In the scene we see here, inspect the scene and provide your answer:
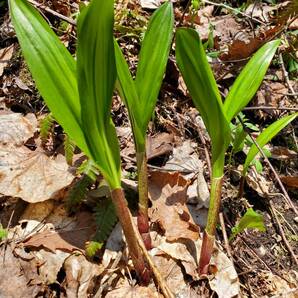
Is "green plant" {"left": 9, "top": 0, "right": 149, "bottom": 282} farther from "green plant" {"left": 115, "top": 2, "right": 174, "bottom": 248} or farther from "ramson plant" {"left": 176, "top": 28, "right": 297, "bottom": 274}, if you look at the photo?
"ramson plant" {"left": 176, "top": 28, "right": 297, "bottom": 274}

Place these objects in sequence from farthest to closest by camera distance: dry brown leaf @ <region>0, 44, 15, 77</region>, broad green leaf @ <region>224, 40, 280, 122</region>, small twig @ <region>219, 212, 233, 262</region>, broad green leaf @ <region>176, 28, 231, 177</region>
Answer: dry brown leaf @ <region>0, 44, 15, 77</region> → small twig @ <region>219, 212, 233, 262</region> → broad green leaf @ <region>224, 40, 280, 122</region> → broad green leaf @ <region>176, 28, 231, 177</region>

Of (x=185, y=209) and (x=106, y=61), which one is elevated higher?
(x=106, y=61)

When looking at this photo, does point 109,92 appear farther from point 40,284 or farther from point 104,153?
point 40,284

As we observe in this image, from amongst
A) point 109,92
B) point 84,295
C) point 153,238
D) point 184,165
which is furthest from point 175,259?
point 109,92

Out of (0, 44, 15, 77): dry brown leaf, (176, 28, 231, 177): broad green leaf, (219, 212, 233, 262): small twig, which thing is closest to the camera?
(176, 28, 231, 177): broad green leaf

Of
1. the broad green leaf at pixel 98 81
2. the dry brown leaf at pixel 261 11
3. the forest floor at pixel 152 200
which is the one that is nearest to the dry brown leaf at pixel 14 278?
the forest floor at pixel 152 200

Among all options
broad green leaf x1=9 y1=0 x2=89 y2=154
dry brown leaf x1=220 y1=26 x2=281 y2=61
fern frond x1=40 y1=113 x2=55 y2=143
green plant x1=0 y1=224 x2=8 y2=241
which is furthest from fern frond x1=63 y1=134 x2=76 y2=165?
dry brown leaf x1=220 y1=26 x2=281 y2=61
